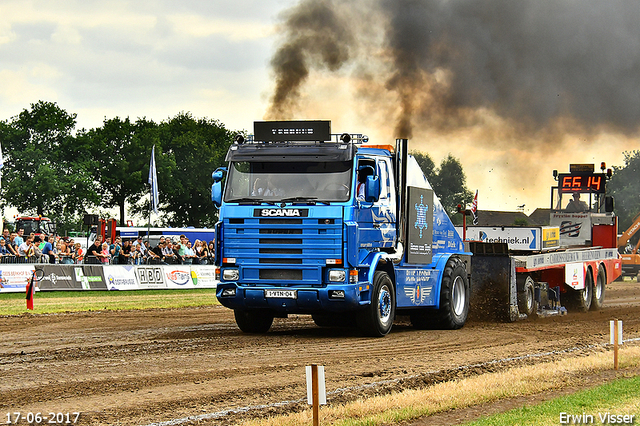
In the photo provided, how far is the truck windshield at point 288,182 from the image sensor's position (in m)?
13.5

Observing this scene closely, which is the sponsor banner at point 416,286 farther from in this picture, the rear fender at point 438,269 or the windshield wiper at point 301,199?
the windshield wiper at point 301,199

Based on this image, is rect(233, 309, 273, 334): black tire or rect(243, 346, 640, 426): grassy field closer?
rect(243, 346, 640, 426): grassy field

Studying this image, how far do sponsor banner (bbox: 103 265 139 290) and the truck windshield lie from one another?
1631 centimetres

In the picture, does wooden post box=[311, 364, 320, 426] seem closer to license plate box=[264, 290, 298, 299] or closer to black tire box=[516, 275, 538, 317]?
license plate box=[264, 290, 298, 299]

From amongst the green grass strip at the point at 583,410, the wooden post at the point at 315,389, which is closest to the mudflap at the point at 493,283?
the green grass strip at the point at 583,410

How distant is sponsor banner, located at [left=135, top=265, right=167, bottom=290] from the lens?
1183 inches

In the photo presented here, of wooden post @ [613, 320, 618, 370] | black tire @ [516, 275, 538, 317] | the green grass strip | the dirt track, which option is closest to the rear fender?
the dirt track

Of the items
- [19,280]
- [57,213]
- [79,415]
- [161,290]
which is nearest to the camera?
[79,415]

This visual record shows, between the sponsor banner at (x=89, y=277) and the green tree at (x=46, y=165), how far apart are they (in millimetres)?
45355

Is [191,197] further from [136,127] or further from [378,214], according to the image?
[378,214]

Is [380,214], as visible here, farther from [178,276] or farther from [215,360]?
[178,276]

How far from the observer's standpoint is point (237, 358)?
11562 mm

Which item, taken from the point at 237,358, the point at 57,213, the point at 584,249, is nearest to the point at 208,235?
the point at 57,213

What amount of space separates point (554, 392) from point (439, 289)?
6816 mm
